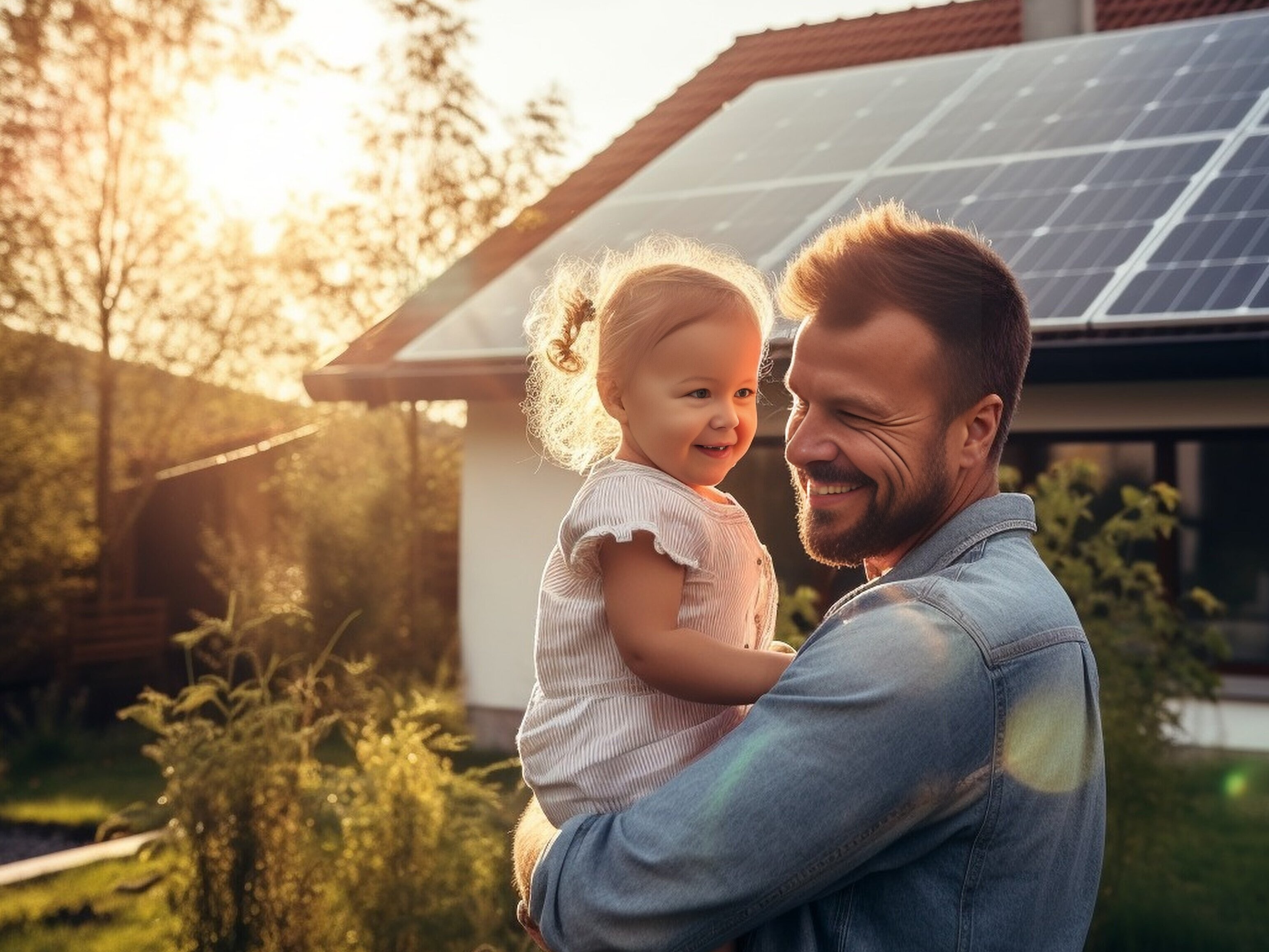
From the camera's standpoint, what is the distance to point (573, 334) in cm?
246

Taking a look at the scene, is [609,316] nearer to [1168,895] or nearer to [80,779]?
[1168,895]

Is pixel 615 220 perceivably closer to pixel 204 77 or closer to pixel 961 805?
pixel 204 77

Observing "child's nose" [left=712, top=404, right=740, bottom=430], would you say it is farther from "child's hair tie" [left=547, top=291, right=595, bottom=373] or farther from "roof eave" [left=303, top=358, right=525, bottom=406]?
"roof eave" [left=303, top=358, right=525, bottom=406]

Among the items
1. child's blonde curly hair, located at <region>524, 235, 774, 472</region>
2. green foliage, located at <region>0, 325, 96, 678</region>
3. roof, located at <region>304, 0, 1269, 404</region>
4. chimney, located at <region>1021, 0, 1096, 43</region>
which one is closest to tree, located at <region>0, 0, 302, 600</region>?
green foliage, located at <region>0, 325, 96, 678</region>

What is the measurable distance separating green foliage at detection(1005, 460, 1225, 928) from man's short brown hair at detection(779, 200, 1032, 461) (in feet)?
10.4

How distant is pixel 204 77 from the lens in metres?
14.3

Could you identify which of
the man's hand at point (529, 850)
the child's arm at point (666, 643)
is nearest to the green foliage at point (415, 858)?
the man's hand at point (529, 850)

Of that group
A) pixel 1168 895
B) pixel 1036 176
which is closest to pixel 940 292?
pixel 1168 895

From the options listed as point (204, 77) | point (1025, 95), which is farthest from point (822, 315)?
point (204, 77)

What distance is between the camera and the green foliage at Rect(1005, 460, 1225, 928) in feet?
16.2

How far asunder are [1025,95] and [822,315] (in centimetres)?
997

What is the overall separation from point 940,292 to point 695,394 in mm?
624

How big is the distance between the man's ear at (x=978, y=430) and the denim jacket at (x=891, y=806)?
24 centimetres

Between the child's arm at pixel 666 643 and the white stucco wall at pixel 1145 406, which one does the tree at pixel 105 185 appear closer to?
the white stucco wall at pixel 1145 406
